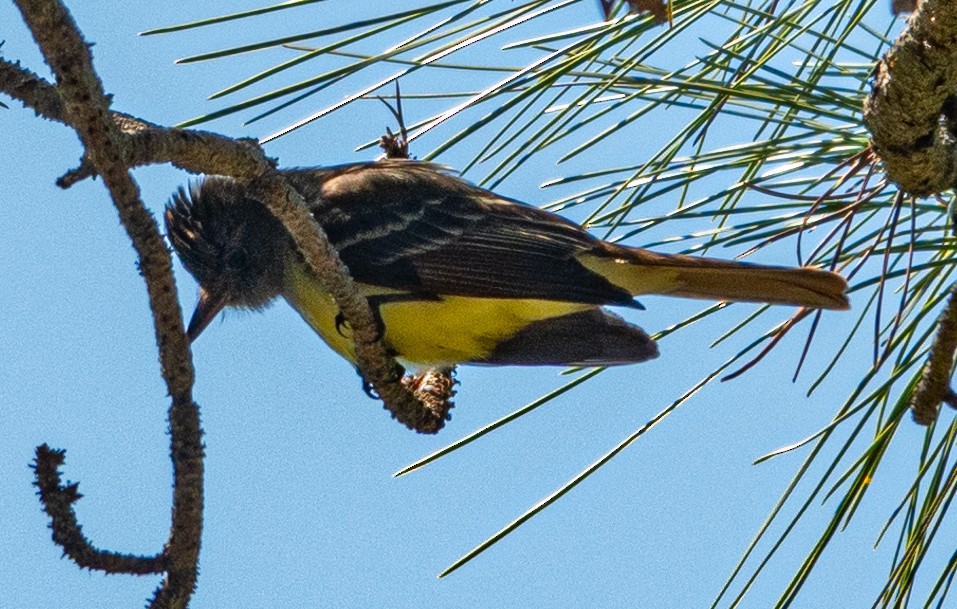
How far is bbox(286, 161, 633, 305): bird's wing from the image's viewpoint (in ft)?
10.6

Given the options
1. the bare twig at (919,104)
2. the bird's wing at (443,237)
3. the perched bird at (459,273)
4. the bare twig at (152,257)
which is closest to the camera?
the bare twig at (152,257)

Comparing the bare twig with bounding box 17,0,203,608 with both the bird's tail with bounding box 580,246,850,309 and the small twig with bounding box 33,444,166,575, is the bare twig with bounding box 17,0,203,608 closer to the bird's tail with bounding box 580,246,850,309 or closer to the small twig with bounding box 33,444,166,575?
the small twig with bounding box 33,444,166,575

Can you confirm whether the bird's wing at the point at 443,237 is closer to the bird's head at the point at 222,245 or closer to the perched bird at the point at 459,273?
the perched bird at the point at 459,273

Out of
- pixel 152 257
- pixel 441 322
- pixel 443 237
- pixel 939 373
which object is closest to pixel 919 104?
pixel 939 373

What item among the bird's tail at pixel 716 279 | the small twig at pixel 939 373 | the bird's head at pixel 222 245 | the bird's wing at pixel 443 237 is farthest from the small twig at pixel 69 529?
the bird's head at pixel 222 245

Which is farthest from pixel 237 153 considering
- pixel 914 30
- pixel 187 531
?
pixel 914 30

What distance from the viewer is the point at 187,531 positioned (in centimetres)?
173

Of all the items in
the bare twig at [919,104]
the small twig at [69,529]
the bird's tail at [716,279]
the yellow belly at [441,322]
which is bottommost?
the small twig at [69,529]

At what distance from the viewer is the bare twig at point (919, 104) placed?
189cm

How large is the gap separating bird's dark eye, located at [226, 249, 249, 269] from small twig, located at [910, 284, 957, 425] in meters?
2.26

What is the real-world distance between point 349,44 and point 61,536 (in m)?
1.04

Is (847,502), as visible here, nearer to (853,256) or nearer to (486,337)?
(853,256)

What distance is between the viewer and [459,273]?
332cm

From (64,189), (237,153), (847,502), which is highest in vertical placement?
(237,153)
